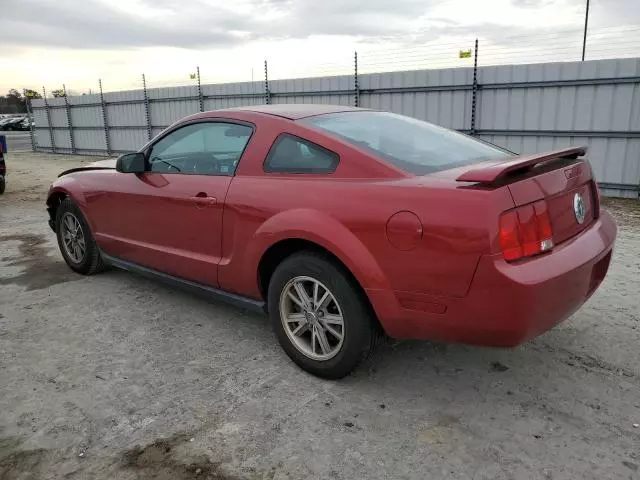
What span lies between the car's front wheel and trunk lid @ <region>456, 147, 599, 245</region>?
2.71 ft

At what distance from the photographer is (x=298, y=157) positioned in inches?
118

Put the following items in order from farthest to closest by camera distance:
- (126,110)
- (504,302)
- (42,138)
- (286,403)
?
(42,138)
(126,110)
(286,403)
(504,302)

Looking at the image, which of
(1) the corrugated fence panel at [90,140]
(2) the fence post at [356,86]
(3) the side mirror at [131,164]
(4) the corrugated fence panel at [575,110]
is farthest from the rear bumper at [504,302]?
(1) the corrugated fence panel at [90,140]

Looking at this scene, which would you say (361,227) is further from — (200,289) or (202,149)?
(202,149)

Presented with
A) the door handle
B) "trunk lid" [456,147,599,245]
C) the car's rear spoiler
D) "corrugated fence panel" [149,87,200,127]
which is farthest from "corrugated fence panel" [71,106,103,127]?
the car's rear spoiler

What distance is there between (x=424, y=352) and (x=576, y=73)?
7.64 m

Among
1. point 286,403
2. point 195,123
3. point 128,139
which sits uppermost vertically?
point 195,123

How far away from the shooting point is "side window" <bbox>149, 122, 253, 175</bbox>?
11.0 ft

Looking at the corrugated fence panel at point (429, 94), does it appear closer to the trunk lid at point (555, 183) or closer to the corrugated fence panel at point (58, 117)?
the trunk lid at point (555, 183)

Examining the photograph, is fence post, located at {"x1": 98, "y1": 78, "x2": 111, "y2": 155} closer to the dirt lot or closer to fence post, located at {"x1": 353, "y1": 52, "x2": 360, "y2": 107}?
fence post, located at {"x1": 353, "y1": 52, "x2": 360, "y2": 107}

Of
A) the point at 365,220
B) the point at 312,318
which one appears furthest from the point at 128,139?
the point at 365,220

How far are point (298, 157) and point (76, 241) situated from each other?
2.90 metres

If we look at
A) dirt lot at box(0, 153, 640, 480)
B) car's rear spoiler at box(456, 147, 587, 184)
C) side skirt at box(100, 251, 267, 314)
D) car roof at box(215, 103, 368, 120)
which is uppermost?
car roof at box(215, 103, 368, 120)

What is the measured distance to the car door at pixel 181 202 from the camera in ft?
11.0
